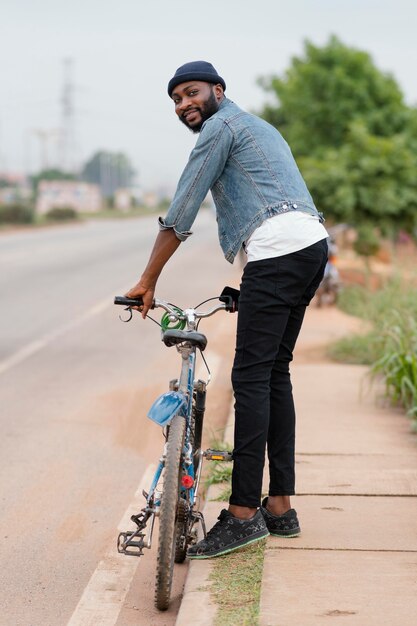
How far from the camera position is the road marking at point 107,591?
405cm

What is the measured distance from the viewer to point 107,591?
171 inches

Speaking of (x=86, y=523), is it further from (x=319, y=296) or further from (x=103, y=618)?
(x=319, y=296)

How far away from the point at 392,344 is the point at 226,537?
3997 millimetres

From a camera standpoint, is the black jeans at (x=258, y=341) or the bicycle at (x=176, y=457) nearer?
the bicycle at (x=176, y=457)

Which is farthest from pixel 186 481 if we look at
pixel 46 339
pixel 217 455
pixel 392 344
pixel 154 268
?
pixel 46 339

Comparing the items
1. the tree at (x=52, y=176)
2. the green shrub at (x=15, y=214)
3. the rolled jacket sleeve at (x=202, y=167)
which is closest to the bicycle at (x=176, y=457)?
the rolled jacket sleeve at (x=202, y=167)

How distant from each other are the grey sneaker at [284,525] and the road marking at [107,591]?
583 millimetres

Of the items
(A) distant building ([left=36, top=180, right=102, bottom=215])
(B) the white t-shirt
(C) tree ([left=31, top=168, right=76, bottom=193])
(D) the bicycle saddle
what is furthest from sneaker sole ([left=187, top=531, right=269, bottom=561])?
→ (C) tree ([left=31, top=168, right=76, bottom=193])

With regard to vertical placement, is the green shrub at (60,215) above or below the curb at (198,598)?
below

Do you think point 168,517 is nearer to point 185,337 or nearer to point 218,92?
point 185,337

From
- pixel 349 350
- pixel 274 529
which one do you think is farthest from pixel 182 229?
pixel 349 350

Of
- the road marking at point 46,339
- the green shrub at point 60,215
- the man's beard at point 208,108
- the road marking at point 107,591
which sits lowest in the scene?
the green shrub at point 60,215

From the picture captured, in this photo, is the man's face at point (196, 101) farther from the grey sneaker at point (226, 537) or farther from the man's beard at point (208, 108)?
the grey sneaker at point (226, 537)

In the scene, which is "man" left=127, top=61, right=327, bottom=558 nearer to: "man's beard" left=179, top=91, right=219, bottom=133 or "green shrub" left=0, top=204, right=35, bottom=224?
"man's beard" left=179, top=91, right=219, bottom=133
